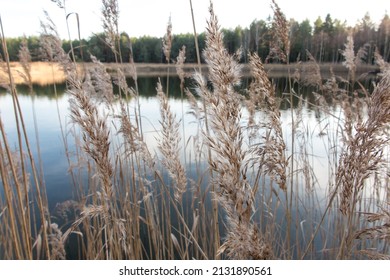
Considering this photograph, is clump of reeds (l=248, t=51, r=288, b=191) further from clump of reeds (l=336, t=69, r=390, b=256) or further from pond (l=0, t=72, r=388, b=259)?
clump of reeds (l=336, t=69, r=390, b=256)

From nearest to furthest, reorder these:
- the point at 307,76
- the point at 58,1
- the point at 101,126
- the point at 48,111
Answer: the point at 101,126, the point at 58,1, the point at 307,76, the point at 48,111

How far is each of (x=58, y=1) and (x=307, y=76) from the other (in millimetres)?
3383

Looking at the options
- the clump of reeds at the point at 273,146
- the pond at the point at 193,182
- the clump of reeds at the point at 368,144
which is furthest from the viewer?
the pond at the point at 193,182

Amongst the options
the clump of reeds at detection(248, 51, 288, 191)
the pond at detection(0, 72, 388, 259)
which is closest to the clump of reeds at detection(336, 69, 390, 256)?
the clump of reeds at detection(248, 51, 288, 191)

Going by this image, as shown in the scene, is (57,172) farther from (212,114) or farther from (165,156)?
(212,114)

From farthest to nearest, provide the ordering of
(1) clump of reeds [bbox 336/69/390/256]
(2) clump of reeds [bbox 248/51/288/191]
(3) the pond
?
(3) the pond, (2) clump of reeds [bbox 248/51/288/191], (1) clump of reeds [bbox 336/69/390/256]

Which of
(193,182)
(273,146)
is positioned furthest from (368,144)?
(193,182)

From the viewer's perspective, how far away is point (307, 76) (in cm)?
414

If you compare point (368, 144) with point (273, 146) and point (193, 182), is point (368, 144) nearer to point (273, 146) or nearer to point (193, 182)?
point (273, 146)

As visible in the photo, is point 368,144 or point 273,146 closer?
point 368,144

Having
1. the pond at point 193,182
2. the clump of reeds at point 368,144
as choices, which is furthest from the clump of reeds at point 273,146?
the clump of reeds at point 368,144

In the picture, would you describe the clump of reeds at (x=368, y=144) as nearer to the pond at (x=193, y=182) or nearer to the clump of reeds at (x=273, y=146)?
the clump of reeds at (x=273, y=146)

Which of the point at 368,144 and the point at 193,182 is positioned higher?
the point at 368,144
